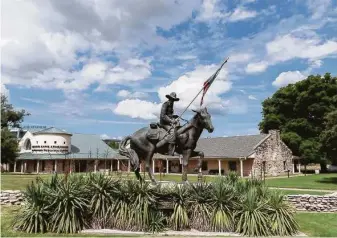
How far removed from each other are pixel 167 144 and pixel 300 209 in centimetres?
725

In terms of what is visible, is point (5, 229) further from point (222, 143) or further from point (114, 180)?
point (222, 143)

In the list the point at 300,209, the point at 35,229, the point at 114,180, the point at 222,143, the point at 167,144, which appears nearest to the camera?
the point at 35,229

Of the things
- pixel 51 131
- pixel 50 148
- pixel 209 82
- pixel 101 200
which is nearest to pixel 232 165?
pixel 50 148

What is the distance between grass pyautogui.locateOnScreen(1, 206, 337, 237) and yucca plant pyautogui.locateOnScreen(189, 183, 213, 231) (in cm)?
294

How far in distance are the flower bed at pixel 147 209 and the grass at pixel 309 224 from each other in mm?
Result: 336

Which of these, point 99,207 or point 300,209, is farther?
point 300,209

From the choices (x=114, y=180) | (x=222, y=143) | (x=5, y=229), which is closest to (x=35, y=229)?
(x=5, y=229)

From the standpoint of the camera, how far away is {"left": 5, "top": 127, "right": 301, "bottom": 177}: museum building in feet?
132

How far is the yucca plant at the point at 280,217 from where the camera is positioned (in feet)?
31.5

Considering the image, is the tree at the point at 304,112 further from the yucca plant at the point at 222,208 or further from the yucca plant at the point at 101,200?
the yucca plant at the point at 101,200

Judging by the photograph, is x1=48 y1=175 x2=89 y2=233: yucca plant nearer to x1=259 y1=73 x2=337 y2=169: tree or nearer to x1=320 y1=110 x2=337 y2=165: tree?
x1=320 y1=110 x2=337 y2=165: tree

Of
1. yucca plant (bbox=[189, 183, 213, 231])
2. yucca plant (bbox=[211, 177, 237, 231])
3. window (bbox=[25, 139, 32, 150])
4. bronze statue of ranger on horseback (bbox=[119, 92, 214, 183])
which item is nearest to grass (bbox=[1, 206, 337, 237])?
yucca plant (bbox=[211, 177, 237, 231])

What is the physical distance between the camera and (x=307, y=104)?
152ft

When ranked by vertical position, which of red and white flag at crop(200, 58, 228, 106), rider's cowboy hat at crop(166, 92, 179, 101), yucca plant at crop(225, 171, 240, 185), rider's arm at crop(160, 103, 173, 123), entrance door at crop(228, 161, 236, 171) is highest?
red and white flag at crop(200, 58, 228, 106)
